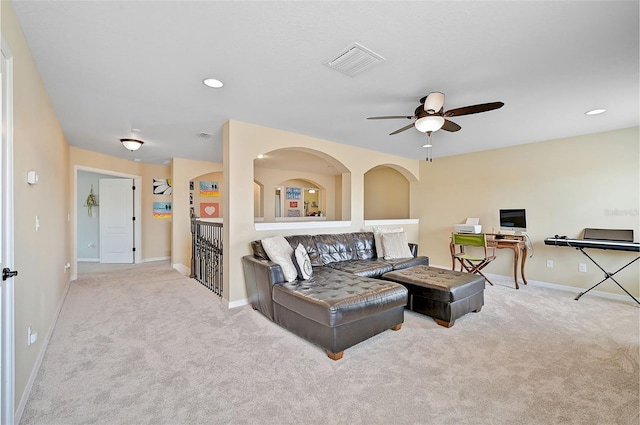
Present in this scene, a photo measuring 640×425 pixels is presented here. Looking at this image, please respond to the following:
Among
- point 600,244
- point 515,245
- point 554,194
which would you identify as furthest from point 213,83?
point 554,194

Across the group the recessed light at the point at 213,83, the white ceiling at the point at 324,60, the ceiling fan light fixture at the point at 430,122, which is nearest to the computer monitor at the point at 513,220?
the white ceiling at the point at 324,60

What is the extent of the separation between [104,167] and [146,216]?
1497 millimetres

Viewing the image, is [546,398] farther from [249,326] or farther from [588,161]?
[588,161]

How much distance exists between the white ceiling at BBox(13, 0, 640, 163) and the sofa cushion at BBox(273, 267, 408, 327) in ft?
6.35

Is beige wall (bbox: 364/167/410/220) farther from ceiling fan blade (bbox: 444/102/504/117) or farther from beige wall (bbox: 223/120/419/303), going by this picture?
ceiling fan blade (bbox: 444/102/504/117)

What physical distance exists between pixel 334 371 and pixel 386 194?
18.8 ft

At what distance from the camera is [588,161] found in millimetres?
4332

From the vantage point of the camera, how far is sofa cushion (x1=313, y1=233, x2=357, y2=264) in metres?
4.14

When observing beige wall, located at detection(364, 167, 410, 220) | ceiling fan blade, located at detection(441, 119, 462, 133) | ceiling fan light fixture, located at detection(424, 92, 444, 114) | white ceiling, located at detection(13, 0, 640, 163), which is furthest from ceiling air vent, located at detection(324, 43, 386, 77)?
beige wall, located at detection(364, 167, 410, 220)

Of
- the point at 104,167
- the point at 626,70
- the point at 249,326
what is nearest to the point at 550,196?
the point at 626,70

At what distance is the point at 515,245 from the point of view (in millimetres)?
4625

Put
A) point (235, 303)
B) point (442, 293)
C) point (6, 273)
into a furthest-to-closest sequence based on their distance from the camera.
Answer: point (235, 303) → point (442, 293) → point (6, 273)

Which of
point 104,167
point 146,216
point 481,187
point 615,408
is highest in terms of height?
point 104,167

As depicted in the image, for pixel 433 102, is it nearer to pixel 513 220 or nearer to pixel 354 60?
pixel 354 60
